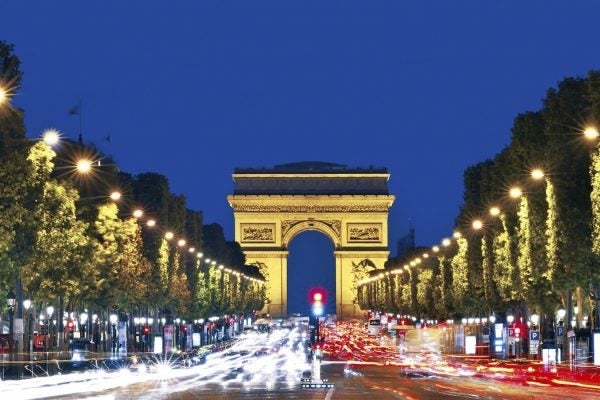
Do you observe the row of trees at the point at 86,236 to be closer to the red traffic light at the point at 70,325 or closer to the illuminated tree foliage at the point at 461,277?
the red traffic light at the point at 70,325

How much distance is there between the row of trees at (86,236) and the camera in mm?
50406

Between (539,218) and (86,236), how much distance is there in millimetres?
21386

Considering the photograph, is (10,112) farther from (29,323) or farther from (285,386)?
(29,323)

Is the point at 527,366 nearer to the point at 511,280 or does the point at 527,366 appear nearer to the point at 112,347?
the point at 511,280

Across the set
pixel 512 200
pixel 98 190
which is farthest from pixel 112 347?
pixel 512 200

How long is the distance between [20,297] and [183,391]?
53.9 ft

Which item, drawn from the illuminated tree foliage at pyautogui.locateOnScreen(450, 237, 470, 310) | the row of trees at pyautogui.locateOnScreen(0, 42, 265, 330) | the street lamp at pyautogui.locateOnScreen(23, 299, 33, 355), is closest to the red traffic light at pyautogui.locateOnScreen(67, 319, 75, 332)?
the row of trees at pyautogui.locateOnScreen(0, 42, 265, 330)

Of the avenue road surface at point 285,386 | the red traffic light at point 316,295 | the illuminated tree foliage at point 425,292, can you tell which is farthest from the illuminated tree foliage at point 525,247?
the illuminated tree foliage at point 425,292

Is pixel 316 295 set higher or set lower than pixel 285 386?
higher

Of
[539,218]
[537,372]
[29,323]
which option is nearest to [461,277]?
[539,218]

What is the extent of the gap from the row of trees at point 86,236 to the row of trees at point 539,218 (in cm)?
2022

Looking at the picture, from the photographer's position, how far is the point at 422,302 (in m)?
129

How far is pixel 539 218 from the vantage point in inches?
2539

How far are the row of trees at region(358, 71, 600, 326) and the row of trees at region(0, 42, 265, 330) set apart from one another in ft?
66.4
